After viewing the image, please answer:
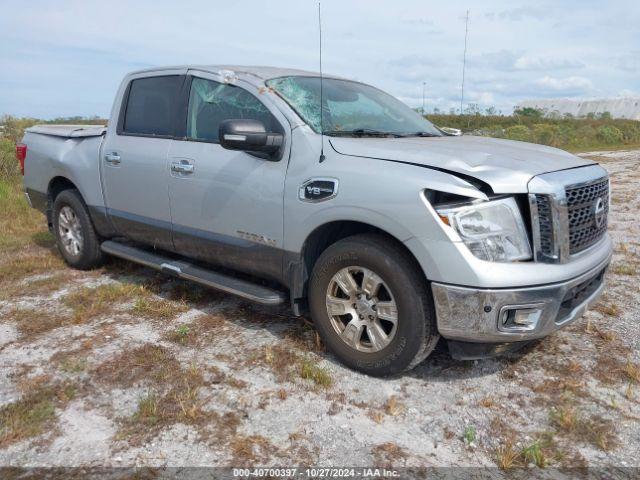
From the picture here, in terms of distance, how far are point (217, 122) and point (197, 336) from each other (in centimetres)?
155

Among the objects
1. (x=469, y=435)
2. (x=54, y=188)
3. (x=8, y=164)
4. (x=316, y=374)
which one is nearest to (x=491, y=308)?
(x=469, y=435)

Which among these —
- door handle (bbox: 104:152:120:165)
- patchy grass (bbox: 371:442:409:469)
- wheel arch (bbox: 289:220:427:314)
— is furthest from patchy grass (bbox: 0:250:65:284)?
patchy grass (bbox: 371:442:409:469)

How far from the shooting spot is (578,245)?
2.99m

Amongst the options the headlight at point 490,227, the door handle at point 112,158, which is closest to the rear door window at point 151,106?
the door handle at point 112,158

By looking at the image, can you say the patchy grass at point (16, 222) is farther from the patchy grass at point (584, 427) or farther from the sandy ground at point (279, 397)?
the patchy grass at point (584, 427)

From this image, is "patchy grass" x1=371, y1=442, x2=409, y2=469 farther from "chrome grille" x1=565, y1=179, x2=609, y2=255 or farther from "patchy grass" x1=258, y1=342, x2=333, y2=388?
"chrome grille" x1=565, y1=179, x2=609, y2=255

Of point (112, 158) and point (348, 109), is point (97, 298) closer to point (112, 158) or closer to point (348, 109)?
point (112, 158)

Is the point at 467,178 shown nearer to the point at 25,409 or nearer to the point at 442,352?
the point at 442,352

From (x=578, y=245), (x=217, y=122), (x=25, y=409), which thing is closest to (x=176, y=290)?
(x=217, y=122)

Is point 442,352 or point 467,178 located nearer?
point 467,178

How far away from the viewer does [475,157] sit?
2955 millimetres

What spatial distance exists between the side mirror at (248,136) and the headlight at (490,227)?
1.22 meters

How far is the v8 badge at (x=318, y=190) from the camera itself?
312 cm

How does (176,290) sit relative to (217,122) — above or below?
below
